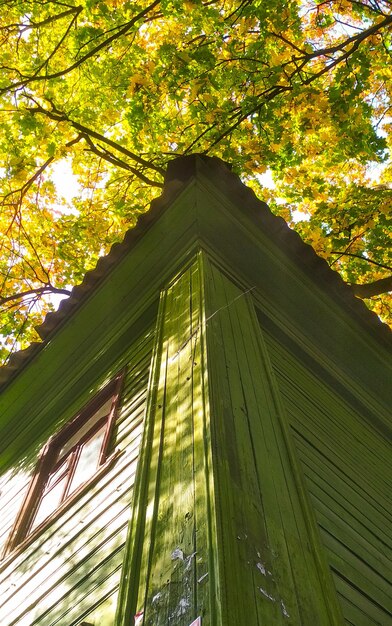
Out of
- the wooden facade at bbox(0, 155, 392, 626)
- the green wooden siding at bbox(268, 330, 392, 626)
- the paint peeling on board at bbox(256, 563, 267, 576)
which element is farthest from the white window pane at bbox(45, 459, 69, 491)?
the paint peeling on board at bbox(256, 563, 267, 576)

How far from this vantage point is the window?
3.30 meters

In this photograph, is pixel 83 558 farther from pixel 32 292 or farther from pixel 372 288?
pixel 32 292

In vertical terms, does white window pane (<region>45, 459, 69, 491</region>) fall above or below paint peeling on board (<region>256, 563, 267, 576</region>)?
above

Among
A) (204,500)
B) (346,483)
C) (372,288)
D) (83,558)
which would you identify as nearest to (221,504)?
(204,500)

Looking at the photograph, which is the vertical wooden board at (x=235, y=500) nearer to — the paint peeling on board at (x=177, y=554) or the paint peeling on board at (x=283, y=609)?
the paint peeling on board at (x=283, y=609)

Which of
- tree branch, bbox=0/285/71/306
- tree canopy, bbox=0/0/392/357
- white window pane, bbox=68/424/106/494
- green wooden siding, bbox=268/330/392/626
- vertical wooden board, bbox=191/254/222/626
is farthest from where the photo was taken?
tree branch, bbox=0/285/71/306

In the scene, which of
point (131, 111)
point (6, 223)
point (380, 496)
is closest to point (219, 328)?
point (380, 496)

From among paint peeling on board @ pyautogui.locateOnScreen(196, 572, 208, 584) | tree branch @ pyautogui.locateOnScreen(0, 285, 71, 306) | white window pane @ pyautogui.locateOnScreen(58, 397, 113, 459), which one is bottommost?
paint peeling on board @ pyautogui.locateOnScreen(196, 572, 208, 584)

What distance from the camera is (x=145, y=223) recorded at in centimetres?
414

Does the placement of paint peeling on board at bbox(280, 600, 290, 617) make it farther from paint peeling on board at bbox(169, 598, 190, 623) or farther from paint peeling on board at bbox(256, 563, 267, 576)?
paint peeling on board at bbox(169, 598, 190, 623)

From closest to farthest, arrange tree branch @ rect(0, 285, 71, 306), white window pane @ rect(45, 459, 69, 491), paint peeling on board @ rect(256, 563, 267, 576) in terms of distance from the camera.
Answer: paint peeling on board @ rect(256, 563, 267, 576) < white window pane @ rect(45, 459, 69, 491) < tree branch @ rect(0, 285, 71, 306)

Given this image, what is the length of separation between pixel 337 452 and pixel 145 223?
7.39 ft

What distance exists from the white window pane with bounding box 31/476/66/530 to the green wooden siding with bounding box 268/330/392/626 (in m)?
1.64

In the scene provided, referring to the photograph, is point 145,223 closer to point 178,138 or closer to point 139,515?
point 139,515
